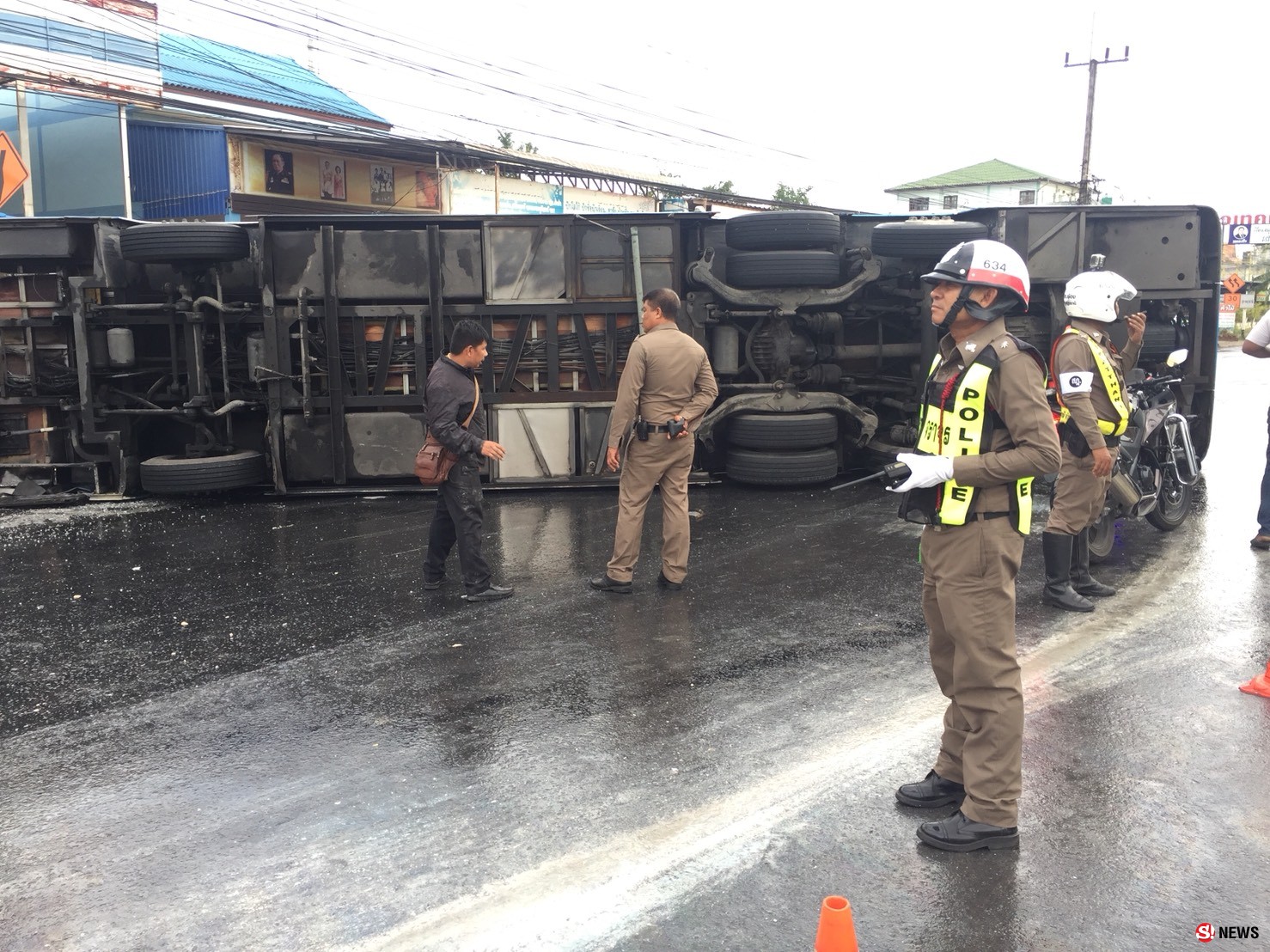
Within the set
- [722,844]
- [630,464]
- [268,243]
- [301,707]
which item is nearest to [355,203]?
[268,243]

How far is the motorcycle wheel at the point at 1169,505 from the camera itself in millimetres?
8180

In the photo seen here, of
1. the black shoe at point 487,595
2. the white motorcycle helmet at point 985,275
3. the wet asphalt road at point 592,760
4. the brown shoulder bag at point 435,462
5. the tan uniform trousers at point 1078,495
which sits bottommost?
the wet asphalt road at point 592,760

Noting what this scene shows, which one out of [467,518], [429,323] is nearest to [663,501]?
[467,518]

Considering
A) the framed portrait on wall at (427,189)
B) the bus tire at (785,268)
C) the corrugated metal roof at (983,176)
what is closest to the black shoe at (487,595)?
the bus tire at (785,268)

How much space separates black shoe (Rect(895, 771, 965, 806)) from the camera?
3.74 meters

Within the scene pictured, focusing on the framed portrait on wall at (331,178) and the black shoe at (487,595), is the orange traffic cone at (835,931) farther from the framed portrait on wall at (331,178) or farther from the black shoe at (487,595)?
the framed portrait on wall at (331,178)

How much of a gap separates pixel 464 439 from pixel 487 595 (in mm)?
1007

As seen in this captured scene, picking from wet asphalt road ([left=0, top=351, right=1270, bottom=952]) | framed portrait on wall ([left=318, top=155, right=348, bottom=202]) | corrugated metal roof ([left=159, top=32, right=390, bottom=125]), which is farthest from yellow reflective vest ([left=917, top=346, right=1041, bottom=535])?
framed portrait on wall ([left=318, top=155, right=348, bottom=202])

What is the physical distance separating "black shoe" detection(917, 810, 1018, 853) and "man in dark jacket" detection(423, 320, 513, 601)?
3703mm

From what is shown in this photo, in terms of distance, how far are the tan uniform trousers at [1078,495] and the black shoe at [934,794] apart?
3.02 metres

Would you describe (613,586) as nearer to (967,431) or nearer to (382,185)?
(967,431)

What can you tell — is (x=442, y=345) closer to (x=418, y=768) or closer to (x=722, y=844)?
(x=418, y=768)

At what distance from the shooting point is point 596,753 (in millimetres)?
4270

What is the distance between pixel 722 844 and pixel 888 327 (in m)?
8.49
